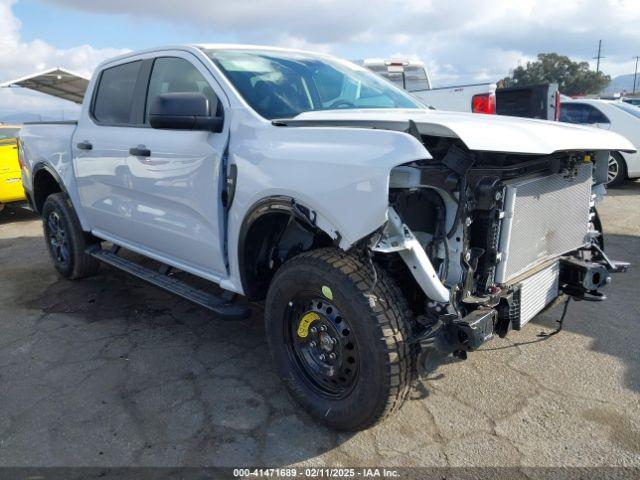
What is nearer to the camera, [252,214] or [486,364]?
[252,214]

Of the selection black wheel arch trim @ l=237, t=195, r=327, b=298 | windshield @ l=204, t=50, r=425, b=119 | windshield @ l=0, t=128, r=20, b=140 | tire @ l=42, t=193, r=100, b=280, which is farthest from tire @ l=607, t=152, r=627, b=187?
windshield @ l=0, t=128, r=20, b=140

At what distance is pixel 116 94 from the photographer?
173 inches

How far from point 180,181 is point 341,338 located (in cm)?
153

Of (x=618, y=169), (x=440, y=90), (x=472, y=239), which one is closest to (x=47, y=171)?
(x=472, y=239)

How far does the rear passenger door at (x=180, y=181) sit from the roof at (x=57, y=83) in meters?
10.9

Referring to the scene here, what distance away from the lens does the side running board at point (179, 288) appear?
128 inches

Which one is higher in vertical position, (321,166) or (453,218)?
(321,166)

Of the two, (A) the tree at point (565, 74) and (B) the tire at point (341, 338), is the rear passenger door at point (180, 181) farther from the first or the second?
(A) the tree at point (565, 74)

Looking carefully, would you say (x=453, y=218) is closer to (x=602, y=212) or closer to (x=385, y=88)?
(x=385, y=88)

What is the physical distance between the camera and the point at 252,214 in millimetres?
2912

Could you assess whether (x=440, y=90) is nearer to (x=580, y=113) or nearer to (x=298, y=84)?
(x=580, y=113)

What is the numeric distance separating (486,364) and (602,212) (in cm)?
539

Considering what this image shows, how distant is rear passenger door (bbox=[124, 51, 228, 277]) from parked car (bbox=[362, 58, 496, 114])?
447 cm

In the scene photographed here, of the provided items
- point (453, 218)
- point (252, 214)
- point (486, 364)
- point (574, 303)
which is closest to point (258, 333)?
point (252, 214)
